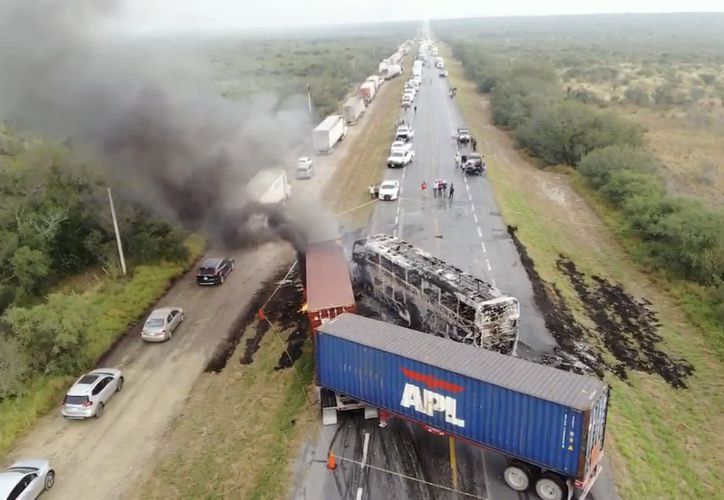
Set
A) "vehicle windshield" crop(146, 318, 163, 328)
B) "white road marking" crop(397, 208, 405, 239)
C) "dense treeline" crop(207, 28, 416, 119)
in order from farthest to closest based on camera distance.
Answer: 1. "dense treeline" crop(207, 28, 416, 119)
2. "white road marking" crop(397, 208, 405, 239)
3. "vehicle windshield" crop(146, 318, 163, 328)

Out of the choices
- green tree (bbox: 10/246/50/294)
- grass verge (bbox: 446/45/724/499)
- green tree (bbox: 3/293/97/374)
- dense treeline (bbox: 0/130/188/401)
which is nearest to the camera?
grass verge (bbox: 446/45/724/499)

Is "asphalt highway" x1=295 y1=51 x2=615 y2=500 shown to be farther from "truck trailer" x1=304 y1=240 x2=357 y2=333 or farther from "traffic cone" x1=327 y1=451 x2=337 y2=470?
"truck trailer" x1=304 y1=240 x2=357 y2=333

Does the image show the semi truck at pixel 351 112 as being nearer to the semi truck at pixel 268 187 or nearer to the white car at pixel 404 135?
the white car at pixel 404 135

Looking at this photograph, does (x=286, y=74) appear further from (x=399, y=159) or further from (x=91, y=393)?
(x=91, y=393)

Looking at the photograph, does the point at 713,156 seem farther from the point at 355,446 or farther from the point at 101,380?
the point at 101,380

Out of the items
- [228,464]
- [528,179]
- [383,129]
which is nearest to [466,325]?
[228,464]

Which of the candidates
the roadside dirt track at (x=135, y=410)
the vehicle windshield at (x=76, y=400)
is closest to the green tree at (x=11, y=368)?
the roadside dirt track at (x=135, y=410)

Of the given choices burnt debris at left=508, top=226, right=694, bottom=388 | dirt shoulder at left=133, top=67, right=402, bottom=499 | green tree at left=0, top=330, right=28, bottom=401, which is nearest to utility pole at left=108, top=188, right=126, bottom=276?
dirt shoulder at left=133, top=67, right=402, bottom=499
